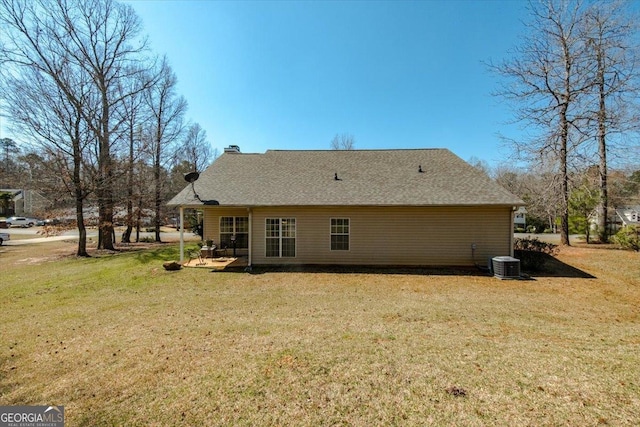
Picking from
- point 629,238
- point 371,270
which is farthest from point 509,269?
point 629,238

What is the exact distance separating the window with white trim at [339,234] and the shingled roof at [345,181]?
3.51 feet

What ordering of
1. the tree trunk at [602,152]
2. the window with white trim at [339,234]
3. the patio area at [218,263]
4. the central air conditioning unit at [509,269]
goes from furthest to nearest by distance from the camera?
the tree trunk at [602,152] → the window with white trim at [339,234] → the patio area at [218,263] → the central air conditioning unit at [509,269]

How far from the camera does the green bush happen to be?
13367mm

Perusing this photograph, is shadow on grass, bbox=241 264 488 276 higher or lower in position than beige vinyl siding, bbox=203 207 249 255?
lower

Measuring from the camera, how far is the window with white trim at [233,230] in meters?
12.8

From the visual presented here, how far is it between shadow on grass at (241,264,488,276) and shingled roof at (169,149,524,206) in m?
2.56

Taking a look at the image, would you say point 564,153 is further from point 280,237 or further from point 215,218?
point 215,218

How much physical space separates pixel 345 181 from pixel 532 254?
8350 millimetres

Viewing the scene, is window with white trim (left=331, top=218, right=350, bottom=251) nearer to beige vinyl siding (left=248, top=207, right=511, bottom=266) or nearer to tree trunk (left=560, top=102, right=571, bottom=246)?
beige vinyl siding (left=248, top=207, right=511, bottom=266)

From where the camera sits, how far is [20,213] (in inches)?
2014

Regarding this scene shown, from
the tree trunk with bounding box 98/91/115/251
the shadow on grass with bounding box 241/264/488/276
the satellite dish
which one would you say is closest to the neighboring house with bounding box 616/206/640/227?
the shadow on grass with bounding box 241/264/488/276

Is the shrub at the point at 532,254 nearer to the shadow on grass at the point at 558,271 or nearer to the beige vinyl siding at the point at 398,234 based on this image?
the shadow on grass at the point at 558,271

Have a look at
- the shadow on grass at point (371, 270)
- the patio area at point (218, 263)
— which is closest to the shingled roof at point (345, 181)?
the patio area at point (218, 263)

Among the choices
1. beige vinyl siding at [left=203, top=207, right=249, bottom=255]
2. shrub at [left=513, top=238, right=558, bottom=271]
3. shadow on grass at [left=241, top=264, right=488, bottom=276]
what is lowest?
shadow on grass at [left=241, top=264, right=488, bottom=276]
